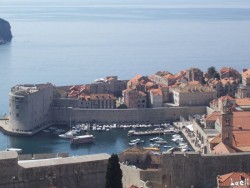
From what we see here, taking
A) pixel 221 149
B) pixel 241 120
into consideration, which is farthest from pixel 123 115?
pixel 221 149

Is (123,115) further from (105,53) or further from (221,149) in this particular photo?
(105,53)

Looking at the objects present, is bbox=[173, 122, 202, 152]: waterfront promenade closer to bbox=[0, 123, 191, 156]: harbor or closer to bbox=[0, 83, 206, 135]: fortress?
bbox=[0, 123, 191, 156]: harbor

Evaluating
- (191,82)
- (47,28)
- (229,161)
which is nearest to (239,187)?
(229,161)

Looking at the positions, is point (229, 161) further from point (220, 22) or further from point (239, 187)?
point (220, 22)

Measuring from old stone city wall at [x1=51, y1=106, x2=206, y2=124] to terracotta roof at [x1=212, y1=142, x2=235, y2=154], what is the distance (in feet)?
51.4

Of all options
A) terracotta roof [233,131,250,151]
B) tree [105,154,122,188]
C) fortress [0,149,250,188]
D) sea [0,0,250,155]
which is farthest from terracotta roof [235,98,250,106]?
tree [105,154,122,188]

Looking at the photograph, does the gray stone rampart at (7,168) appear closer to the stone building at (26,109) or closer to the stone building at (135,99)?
the stone building at (26,109)

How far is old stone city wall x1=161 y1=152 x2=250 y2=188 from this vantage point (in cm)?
1873

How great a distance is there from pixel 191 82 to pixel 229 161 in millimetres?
24592

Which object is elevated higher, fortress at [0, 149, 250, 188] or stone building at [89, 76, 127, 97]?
stone building at [89, 76, 127, 97]

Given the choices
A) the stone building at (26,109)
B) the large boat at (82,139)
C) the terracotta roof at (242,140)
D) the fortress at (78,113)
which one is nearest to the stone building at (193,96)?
the fortress at (78,113)

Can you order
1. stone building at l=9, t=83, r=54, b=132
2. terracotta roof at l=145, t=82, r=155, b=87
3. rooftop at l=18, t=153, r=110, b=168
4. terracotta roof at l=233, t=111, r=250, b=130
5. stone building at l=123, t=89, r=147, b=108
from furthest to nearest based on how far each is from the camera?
terracotta roof at l=145, t=82, r=155, b=87 → stone building at l=123, t=89, r=147, b=108 → stone building at l=9, t=83, r=54, b=132 → terracotta roof at l=233, t=111, r=250, b=130 → rooftop at l=18, t=153, r=110, b=168

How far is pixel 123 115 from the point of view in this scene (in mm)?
39875

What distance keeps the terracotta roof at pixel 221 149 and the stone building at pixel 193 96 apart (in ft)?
55.1
